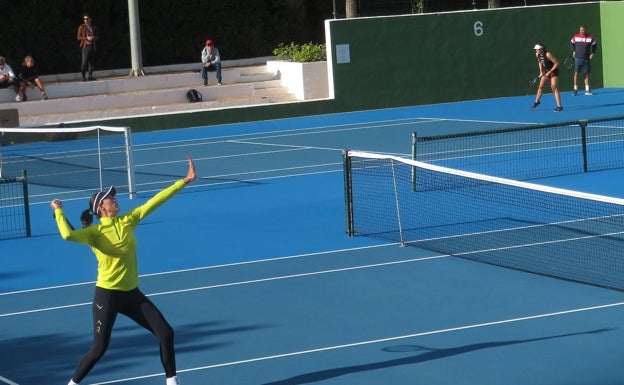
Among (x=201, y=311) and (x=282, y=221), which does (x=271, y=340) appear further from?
(x=282, y=221)

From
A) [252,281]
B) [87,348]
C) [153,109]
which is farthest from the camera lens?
[153,109]

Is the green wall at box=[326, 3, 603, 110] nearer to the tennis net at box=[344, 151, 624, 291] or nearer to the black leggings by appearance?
the tennis net at box=[344, 151, 624, 291]

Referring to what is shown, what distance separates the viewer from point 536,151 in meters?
24.6

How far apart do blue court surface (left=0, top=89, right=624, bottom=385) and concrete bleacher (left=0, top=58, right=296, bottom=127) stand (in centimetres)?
1445

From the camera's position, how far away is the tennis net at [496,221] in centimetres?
1402

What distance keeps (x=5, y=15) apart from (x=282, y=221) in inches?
948

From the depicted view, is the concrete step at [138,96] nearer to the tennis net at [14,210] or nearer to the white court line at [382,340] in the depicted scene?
the tennis net at [14,210]

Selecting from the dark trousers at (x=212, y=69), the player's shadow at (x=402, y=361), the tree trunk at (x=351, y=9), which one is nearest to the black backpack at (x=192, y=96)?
the dark trousers at (x=212, y=69)

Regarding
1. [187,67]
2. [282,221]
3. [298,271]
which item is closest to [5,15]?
[187,67]

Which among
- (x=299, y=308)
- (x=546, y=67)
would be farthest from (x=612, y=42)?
(x=299, y=308)

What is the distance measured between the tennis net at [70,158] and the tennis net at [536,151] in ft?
18.8

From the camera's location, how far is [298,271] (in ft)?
47.2

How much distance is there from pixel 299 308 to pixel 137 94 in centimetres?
2510

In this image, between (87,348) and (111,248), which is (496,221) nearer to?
(87,348)
